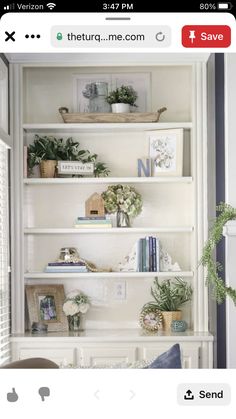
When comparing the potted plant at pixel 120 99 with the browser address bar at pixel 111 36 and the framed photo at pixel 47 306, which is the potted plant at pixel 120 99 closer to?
the framed photo at pixel 47 306

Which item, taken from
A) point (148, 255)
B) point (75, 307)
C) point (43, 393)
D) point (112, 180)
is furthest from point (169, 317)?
point (43, 393)

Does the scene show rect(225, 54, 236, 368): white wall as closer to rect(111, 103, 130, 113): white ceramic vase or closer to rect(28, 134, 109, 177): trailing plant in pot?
rect(111, 103, 130, 113): white ceramic vase

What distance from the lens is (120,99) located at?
3137 mm

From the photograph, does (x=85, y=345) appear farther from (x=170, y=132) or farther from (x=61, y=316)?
(x=170, y=132)

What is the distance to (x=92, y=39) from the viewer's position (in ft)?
2.64

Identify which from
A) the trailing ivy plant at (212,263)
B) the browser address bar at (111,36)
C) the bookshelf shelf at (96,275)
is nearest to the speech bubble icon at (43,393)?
the browser address bar at (111,36)

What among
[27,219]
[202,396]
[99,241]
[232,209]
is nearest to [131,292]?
[99,241]

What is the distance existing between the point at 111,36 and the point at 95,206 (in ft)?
7.81

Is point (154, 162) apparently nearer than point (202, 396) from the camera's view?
No

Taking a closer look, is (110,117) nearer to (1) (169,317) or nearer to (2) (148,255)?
(2) (148,255)

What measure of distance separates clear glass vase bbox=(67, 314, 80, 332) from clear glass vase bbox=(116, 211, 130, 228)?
46cm

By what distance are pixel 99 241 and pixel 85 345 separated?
54cm

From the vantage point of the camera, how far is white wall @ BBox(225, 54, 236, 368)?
8.76 ft

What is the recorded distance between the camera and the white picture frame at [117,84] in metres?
3.24
